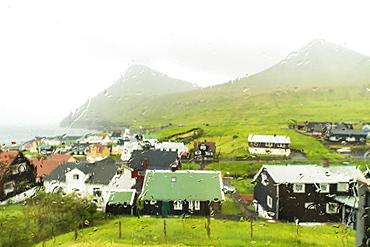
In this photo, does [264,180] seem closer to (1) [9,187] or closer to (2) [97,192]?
(2) [97,192]

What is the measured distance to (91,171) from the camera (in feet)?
11.6

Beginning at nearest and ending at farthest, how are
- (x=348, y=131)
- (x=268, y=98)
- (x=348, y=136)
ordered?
1. (x=348, y=136)
2. (x=348, y=131)
3. (x=268, y=98)

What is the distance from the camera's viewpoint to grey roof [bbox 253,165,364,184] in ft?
10.3

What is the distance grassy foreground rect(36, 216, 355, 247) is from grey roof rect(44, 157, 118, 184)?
0.77 meters

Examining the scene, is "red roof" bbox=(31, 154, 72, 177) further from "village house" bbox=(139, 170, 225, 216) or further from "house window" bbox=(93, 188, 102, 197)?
"village house" bbox=(139, 170, 225, 216)

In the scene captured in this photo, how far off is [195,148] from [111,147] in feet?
6.03

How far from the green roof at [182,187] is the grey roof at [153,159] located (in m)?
0.31

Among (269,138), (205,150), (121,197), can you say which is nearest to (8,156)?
(121,197)

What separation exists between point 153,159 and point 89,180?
115 cm

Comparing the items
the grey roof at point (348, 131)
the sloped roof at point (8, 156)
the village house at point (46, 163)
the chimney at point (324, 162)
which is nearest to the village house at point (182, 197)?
the village house at point (46, 163)

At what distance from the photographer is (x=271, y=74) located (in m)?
4.29

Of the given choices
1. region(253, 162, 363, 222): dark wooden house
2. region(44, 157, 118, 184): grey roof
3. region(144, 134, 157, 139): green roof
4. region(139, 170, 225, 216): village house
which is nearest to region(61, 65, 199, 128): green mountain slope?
region(144, 134, 157, 139): green roof

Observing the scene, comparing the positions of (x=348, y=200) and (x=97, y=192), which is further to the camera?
(x=97, y=192)

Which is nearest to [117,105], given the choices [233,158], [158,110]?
[158,110]
